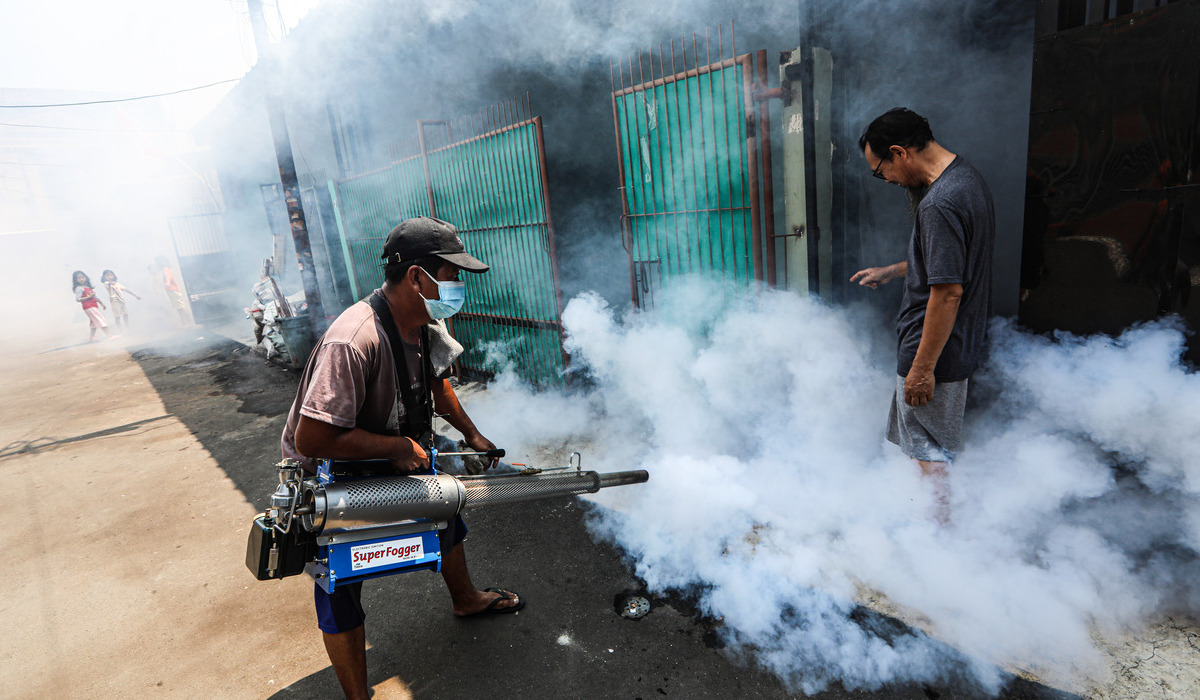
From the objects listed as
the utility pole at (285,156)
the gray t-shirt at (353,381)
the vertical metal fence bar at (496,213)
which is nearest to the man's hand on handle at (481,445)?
the gray t-shirt at (353,381)

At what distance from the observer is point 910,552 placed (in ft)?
9.11

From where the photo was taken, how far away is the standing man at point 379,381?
6.55 feet

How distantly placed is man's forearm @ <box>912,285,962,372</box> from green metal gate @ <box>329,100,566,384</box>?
3508mm

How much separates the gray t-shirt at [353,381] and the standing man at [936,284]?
2.20 meters

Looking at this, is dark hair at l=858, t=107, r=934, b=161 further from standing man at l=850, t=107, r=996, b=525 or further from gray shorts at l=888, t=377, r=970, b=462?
gray shorts at l=888, t=377, r=970, b=462

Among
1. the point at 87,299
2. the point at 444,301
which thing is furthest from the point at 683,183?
the point at 87,299

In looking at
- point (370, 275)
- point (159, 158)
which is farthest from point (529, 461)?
point (159, 158)

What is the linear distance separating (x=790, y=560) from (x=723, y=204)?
242cm

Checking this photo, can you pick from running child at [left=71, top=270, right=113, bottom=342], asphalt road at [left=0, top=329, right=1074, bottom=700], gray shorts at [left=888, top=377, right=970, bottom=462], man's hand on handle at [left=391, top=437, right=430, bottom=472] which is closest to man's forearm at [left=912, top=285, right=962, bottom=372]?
gray shorts at [left=888, top=377, right=970, bottom=462]

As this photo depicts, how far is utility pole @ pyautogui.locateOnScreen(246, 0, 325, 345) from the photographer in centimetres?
787

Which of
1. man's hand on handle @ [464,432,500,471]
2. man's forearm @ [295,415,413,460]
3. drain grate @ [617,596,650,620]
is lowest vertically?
drain grate @ [617,596,650,620]

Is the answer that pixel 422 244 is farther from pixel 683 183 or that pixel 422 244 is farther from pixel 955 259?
pixel 683 183

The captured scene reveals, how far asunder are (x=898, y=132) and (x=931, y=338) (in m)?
0.91

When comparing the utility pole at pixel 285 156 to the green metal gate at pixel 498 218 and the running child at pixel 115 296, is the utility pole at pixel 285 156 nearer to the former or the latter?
the green metal gate at pixel 498 218
